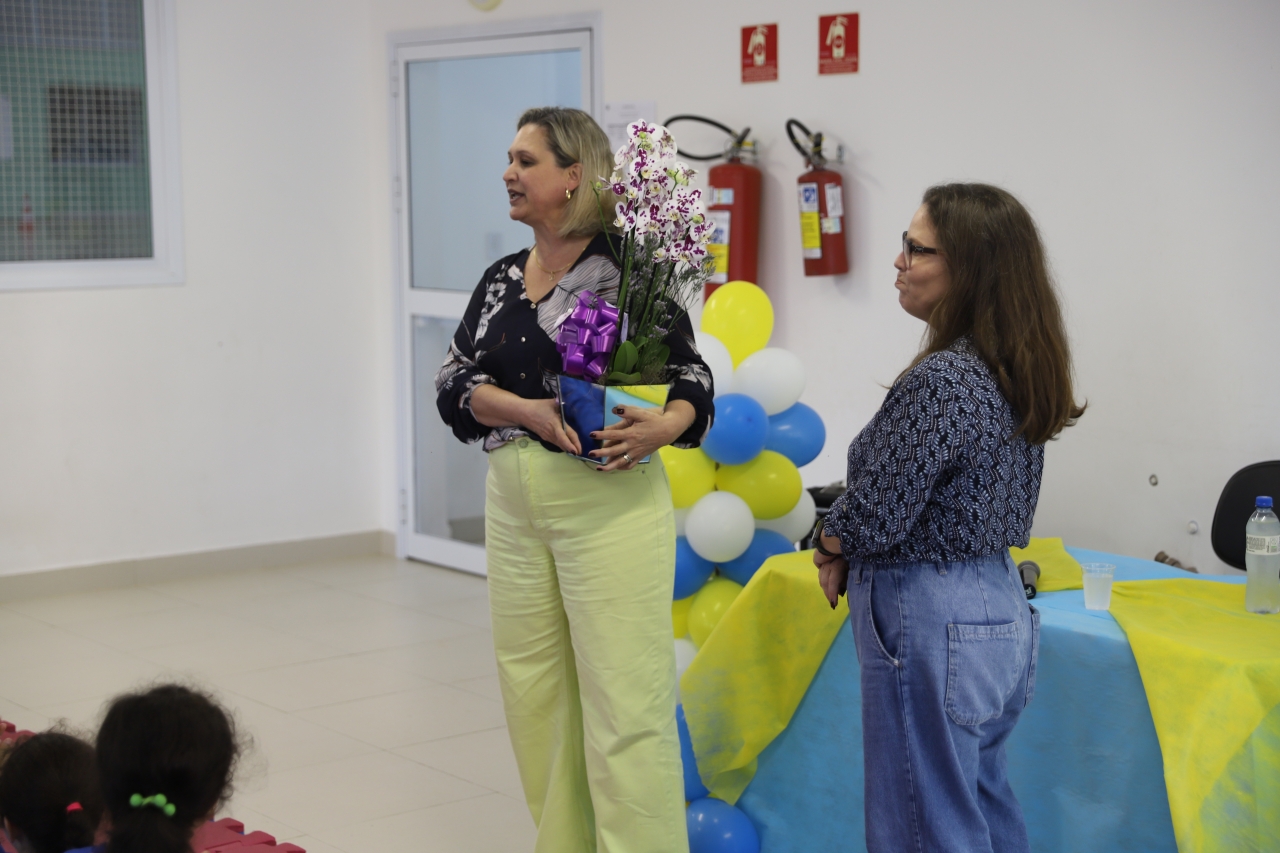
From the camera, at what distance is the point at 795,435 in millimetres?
3266

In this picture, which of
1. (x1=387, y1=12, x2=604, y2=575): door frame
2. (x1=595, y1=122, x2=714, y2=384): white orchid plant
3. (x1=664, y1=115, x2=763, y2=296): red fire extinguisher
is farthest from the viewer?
(x1=387, y1=12, x2=604, y2=575): door frame

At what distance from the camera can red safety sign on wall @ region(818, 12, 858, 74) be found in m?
4.13

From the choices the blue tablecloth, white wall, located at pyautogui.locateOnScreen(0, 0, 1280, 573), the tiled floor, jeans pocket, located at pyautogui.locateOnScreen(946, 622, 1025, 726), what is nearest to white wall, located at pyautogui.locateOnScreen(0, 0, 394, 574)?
white wall, located at pyautogui.locateOnScreen(0, 0, 1280, 573)

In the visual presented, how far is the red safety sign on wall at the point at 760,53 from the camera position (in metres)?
4.34

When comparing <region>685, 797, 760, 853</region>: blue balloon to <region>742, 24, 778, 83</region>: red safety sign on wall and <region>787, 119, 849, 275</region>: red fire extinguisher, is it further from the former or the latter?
<region>742, 24, 778, 83</region>: red safety sign on wall

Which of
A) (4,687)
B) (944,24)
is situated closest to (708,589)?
(944,24)

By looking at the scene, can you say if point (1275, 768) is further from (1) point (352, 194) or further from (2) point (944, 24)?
(1) point (352, 194)

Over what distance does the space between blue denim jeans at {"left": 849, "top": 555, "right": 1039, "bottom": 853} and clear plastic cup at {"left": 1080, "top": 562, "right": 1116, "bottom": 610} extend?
1.92 ft

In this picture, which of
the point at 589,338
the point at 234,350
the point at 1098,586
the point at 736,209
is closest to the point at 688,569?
the point at 1098,586

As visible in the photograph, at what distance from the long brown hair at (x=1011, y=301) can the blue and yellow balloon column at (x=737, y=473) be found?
1232 mm

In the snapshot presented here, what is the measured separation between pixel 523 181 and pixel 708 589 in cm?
127

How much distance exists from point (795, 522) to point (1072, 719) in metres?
1.08

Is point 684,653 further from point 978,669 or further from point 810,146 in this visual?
point 810,146

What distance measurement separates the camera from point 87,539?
5.29 meters
